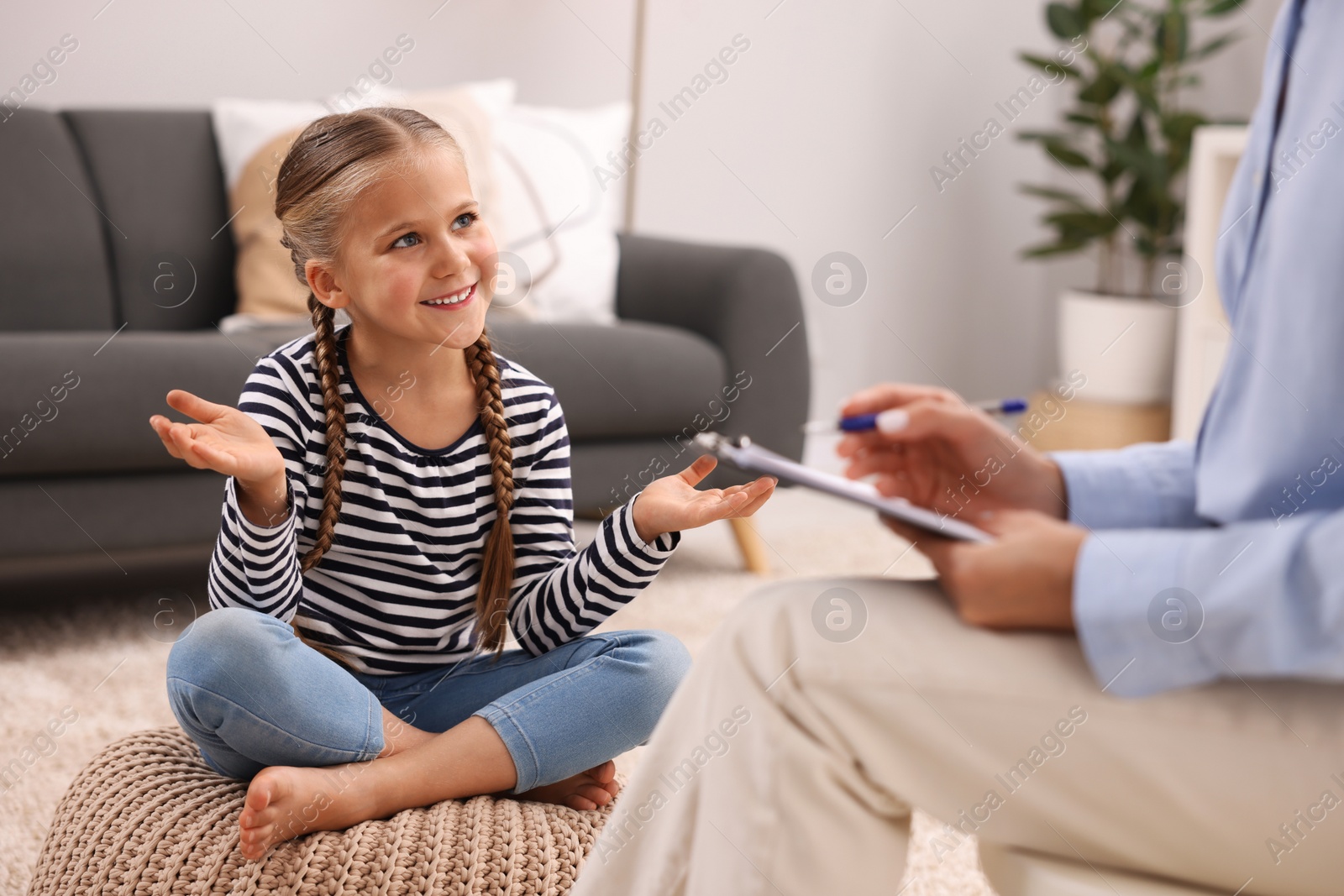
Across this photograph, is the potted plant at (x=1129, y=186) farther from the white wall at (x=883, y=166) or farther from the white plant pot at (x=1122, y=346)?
A: the white wall at (x=883, y=166)

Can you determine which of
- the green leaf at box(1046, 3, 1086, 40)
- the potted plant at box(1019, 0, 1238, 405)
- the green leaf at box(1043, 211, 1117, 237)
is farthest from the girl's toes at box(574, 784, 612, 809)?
the green leaf at box(1046, 3, 1086, 40)

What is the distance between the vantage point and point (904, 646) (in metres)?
0.54

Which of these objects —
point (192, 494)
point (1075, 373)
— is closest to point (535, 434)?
point (192, 494)

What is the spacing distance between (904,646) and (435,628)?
531 mm

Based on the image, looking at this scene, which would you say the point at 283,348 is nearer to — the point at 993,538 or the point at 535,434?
the point at 535,434

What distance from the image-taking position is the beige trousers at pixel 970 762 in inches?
20.3

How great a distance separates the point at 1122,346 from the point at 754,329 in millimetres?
1330

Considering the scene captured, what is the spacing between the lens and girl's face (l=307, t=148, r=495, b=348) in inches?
36.0

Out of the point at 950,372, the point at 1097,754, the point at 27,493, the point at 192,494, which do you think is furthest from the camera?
the point at 950,372

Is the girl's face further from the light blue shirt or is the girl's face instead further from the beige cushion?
the beige cushion

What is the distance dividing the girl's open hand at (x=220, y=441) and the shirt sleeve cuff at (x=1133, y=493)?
50cm

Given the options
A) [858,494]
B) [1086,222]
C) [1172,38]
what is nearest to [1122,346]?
[1086,222]

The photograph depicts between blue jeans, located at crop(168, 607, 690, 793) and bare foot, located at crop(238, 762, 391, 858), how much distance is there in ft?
0.10

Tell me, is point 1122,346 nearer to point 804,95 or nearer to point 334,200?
point 804,95
